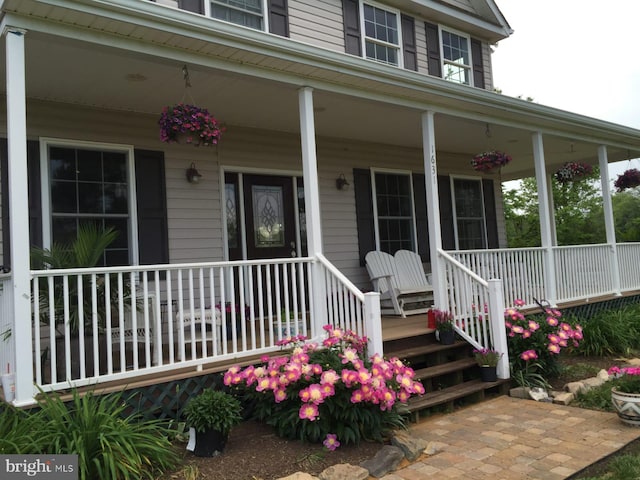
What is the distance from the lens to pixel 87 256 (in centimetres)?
380

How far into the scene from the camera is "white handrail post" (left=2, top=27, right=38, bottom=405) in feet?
10.4

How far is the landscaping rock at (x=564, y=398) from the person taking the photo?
4.47 meters

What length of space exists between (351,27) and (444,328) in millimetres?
4548

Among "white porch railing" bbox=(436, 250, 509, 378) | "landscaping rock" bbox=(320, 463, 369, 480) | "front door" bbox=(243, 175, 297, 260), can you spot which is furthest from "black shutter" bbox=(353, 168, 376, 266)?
"landscaping rock" bbox=(320, 463, 369, 480)

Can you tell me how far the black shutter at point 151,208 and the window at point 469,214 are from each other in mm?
5002

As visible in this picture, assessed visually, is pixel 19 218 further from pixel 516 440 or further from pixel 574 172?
pixel 574 172

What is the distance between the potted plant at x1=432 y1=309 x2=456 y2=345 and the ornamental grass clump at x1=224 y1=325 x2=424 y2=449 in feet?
4.63

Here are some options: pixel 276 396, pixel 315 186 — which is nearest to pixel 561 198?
pixel 315 186

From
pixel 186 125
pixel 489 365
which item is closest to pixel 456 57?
pixel 489 365

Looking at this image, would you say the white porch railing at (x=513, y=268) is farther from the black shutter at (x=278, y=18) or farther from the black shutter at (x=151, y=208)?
the black shutter at (x=278, y=18)

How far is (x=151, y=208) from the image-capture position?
5.69m

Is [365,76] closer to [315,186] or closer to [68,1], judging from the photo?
[315,186]

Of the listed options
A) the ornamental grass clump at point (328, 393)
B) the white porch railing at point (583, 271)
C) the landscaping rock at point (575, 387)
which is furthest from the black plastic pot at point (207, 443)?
the white porch railing at point (583, 271)

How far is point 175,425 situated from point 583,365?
4.30 m
